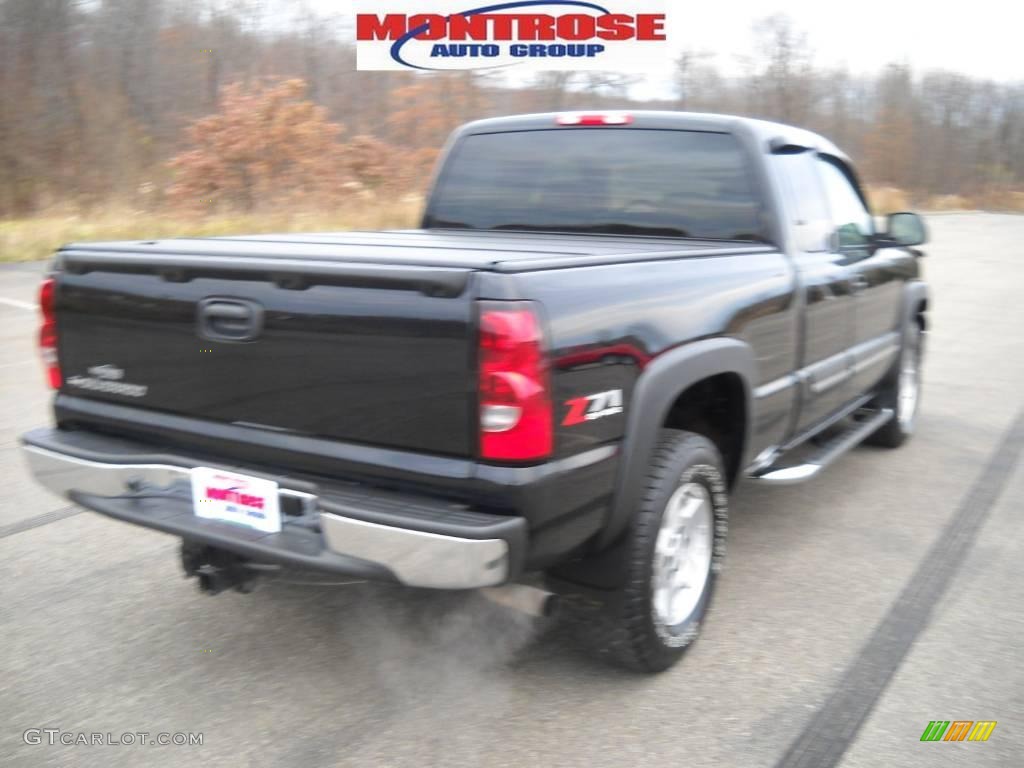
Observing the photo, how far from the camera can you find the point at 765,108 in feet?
164

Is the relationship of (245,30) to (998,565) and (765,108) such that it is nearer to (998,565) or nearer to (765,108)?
(765,108)

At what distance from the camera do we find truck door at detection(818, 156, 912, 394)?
4.76m

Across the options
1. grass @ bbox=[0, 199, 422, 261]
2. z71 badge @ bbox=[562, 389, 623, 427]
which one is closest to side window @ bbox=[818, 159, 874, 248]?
z71 badge @ bbox=[562, 389, 623, 427]

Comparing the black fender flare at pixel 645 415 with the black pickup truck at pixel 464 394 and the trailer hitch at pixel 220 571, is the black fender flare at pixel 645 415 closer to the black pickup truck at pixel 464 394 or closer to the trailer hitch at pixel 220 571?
the black pickup truck at pixel 464 394

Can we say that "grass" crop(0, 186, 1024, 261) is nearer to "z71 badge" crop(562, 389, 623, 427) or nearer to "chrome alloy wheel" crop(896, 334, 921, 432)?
"chrome alloy wheel" crop(896, 334, 921, 432)

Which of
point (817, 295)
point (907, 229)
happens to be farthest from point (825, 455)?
point (907, 229)

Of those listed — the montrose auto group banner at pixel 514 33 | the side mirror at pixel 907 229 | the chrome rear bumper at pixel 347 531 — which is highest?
the montrose auto group banner at pixel 514 33

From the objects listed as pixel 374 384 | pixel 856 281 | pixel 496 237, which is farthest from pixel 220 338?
pixel 856 281

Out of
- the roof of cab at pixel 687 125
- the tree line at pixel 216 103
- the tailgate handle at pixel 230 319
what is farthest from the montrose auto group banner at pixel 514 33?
the tailgate handle at pixel 230 319

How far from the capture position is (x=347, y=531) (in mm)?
2469

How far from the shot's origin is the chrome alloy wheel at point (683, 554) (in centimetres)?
304

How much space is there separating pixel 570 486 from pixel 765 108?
51412 mm

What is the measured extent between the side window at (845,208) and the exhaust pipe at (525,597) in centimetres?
266

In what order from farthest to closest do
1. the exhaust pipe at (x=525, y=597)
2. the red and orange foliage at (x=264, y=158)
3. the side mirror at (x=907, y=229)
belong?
the red and orange foliage at (x=264, y=158) → the side mirror at (x=907, y=229) → the exhaust pipe at (x=525, y=597)
